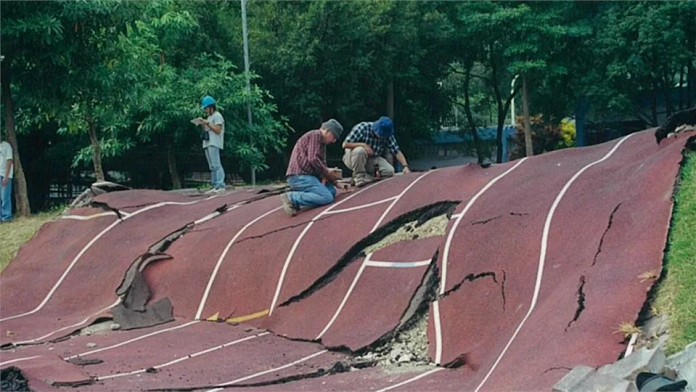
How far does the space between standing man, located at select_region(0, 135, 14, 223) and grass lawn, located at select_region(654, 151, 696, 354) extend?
9.11 m

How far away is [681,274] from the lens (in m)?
4.85

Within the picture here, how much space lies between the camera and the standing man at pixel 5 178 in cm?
1181

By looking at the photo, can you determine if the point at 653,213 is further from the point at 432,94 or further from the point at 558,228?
the point at 432,94

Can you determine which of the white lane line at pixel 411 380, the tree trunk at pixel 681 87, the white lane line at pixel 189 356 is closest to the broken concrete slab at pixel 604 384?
the white lane line at pixel 411 380

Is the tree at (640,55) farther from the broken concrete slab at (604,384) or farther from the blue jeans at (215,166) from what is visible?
the broken concrete slab at (604,384)

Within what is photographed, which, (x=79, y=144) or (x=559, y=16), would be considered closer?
(x=79, y=144)

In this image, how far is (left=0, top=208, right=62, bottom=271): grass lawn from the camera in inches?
429

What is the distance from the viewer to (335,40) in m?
19.0

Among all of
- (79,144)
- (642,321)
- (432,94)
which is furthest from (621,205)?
(432,94)

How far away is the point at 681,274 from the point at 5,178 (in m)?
9.59

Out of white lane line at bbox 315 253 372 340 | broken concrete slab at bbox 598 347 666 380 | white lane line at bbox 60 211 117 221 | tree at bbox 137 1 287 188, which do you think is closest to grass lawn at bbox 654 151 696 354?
broken concrete slab at bbox 598 347 666 380

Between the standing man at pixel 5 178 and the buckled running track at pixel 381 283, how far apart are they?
2.27 metres

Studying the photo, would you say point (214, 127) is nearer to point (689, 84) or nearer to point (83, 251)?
point (83, 251)

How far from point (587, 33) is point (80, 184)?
39.4ft
